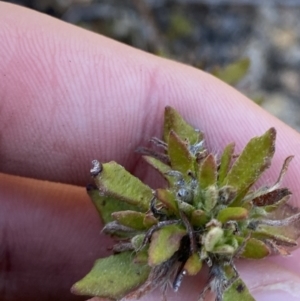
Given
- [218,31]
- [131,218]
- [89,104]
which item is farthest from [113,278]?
[218,31]

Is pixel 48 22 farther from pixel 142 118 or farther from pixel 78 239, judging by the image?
pixel 78 239

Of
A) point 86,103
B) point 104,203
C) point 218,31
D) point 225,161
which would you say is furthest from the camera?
point 218,31

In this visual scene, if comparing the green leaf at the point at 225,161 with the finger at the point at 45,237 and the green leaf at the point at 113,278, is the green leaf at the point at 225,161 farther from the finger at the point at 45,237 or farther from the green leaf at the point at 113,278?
the finger at the point at 45,237

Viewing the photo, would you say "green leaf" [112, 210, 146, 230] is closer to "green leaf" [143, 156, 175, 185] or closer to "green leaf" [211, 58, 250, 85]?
"green leaf" [143, 156, 175, 185]

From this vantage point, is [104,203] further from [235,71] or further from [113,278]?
[235,71]

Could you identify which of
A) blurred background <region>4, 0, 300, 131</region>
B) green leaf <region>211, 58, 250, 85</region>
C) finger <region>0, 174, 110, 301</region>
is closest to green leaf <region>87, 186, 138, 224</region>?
finger <region>0, 174, 110, 301</region>

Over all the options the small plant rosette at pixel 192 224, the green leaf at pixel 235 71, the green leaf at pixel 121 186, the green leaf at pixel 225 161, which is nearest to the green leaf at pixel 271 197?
the small plant rosette at pixel 192 224

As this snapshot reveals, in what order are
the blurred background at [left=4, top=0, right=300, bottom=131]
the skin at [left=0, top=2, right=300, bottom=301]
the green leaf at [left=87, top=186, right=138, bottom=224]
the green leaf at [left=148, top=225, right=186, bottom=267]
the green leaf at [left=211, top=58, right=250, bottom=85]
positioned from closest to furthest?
the green leaf at [left=148, top=225, right=186, bottom=267], the green leaf at [left=87, top=186, right=138, bottom=224], the skin at [left=0, top=2, right=300, bottom=301], the green leaf at [left=211, top=58, right=250, bottom=85], the blurred background at [left=4, top=0, right=300, bottom=131]
